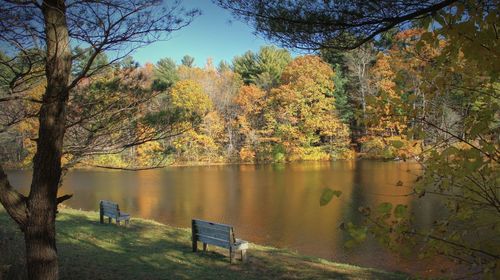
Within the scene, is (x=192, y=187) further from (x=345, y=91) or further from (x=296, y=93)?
(x=345, y=91)

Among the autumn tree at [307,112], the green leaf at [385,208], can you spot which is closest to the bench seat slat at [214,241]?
the green leaf at [385,208]

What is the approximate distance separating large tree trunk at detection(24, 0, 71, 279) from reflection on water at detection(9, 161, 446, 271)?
11.3 feet

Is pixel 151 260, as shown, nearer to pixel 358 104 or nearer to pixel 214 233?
pixel 214 233

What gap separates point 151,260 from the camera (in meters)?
6.94

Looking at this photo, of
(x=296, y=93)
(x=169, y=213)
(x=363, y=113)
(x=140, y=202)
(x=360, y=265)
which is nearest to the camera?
(x=363, y=113)

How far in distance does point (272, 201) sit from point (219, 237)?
8240 millimetres

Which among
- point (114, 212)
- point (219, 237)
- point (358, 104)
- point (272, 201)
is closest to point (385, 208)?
point (358, 104)

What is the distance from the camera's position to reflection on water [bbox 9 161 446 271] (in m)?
10.0

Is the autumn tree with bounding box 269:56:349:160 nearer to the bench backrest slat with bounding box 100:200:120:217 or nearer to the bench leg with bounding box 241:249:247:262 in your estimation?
the bench backrest slat with bounding box 100:200:120:217

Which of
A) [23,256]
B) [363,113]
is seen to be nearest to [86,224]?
[23,256]

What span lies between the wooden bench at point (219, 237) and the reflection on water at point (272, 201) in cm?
266

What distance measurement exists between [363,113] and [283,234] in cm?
870

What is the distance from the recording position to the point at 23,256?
5645 mm

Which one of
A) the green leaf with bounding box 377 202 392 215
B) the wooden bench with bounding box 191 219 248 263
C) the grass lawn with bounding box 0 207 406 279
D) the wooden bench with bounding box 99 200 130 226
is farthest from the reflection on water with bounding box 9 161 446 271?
the green leaf with bounding box 377 202 392 215
